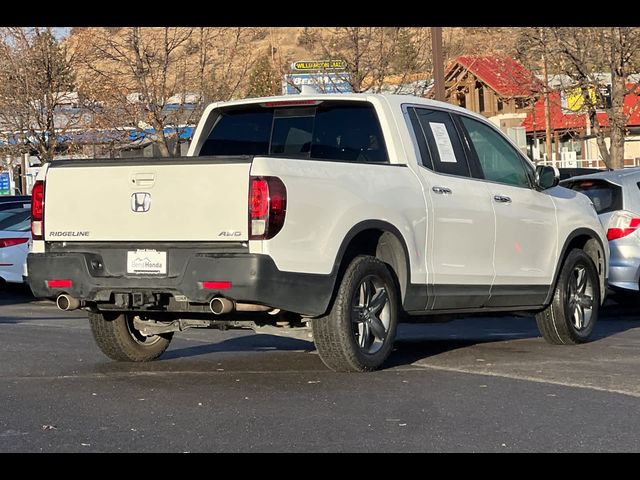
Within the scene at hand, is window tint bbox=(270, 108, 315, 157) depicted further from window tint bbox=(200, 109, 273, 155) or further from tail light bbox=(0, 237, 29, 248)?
tail light bbox=(0, 237, 29, 248)

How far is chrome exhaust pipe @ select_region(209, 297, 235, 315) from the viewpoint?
301 inches

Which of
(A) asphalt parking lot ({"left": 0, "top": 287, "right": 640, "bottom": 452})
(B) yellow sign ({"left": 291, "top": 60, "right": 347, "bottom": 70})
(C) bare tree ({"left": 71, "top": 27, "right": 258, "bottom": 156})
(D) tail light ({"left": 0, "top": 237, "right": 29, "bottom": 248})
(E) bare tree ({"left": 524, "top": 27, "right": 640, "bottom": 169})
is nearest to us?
(A) asphalt parking lot ({"left": 0, "top": 287, "right": 640, "bottom": 452})

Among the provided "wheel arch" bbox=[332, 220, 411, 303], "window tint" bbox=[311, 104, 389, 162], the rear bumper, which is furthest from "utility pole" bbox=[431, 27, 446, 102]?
the rear bumper

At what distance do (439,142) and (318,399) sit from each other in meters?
2.87

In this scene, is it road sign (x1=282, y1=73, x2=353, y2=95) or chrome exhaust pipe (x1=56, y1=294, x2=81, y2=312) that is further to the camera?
road sign (x1=282, y1=73, x2=353, y2=95)

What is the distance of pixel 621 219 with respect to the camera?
1305cm

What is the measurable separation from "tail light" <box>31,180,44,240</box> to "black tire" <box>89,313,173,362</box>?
892 millimetres

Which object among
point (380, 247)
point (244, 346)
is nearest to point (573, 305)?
point (380, 247)

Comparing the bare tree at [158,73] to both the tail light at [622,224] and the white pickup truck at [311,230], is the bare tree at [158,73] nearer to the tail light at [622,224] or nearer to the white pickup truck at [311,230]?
the tail light at [622,224]

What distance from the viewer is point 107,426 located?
21.0ft

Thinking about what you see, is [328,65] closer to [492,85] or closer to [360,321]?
[360,321]

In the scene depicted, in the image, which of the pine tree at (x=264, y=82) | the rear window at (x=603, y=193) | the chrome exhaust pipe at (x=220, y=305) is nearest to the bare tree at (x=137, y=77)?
the rear window at (x=603, y=193)

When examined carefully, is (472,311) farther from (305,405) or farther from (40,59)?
(40,59)
